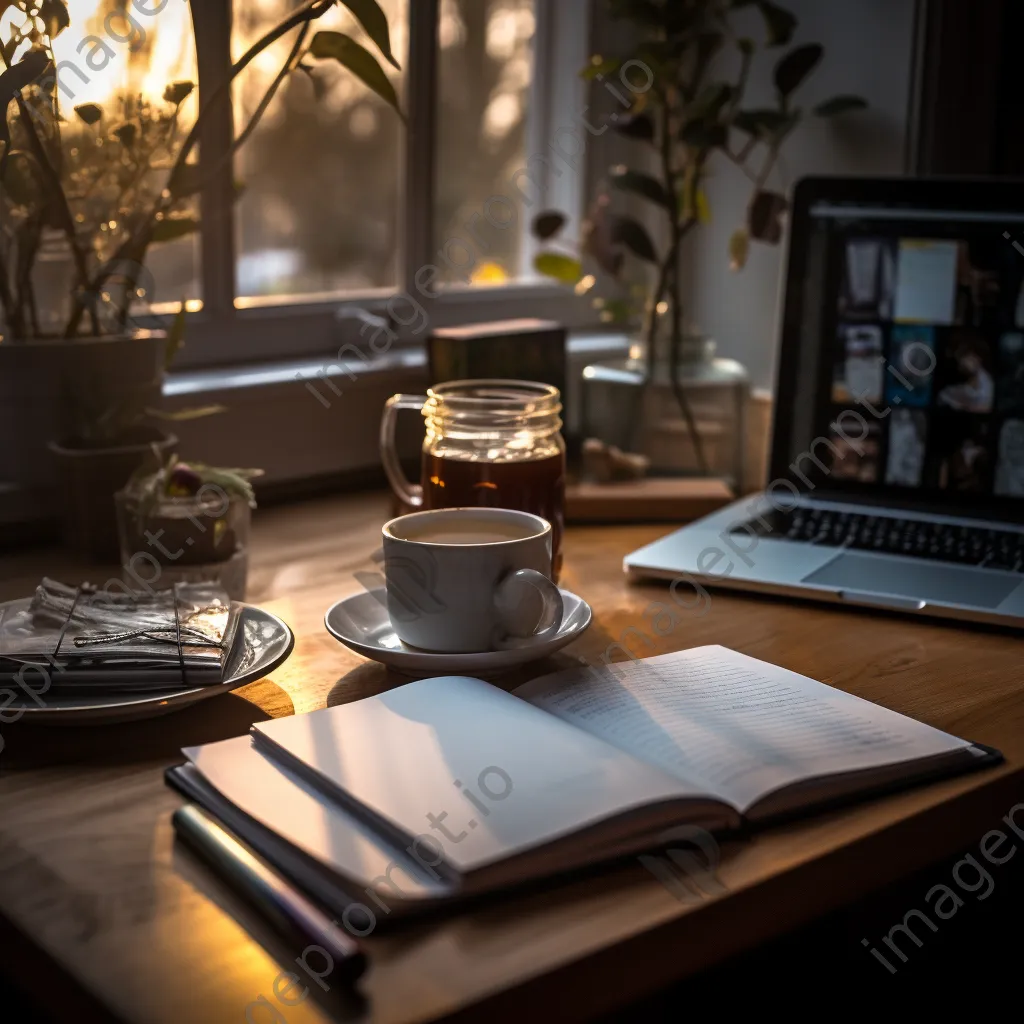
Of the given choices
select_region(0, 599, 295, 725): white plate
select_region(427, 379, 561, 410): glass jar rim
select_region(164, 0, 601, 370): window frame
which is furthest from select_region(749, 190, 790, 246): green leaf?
select_region(0, 599, 295, 725): white plate

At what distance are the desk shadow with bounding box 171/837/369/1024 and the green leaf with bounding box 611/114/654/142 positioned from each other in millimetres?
1092

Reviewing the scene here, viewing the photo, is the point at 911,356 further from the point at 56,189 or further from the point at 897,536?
the point at 56,189

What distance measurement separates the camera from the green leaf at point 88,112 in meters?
1.09

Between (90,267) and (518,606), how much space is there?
62 centimetres

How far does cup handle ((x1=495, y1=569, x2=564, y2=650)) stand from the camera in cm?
83

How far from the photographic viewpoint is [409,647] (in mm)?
869

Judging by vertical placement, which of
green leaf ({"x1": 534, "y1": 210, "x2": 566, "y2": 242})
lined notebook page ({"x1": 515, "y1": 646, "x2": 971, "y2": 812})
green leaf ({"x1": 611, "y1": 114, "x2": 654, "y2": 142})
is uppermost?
green leaf ({"x1": 611, "y1": 114, "x2": 654, "y2": 142})

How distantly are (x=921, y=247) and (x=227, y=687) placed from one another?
789 mm

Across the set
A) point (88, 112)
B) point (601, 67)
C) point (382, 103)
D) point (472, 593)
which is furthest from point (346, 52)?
point (382, 103)

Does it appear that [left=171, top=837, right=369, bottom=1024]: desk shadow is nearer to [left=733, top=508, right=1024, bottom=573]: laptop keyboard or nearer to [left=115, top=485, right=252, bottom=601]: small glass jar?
[left=115, top=485, right=252, bottom=601]: small glass jar

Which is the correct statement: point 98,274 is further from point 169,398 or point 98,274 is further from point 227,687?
point 227,687

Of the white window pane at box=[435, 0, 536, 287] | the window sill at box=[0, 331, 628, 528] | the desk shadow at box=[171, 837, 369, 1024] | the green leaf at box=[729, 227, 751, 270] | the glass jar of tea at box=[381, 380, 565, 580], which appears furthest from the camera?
the white window pane at box=[435, 0, 536, 287]

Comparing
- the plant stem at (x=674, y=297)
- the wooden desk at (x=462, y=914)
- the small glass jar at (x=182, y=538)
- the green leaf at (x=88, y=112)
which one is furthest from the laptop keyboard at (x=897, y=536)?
the green leaf at (x=88, y=112)

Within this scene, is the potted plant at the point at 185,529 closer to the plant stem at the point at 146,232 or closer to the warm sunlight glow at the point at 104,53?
the plant stem at the point at 146,232
